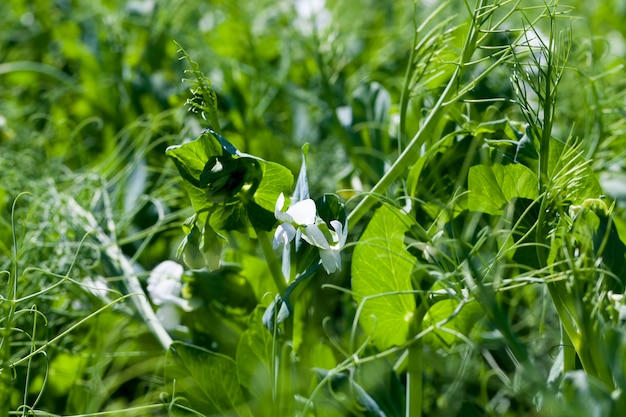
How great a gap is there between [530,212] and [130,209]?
0.41m

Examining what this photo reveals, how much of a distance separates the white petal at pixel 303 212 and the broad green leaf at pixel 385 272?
0.05 meters

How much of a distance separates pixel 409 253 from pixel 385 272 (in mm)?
21

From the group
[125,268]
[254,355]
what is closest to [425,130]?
[254,355]

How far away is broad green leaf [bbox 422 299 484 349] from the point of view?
0.48 meters

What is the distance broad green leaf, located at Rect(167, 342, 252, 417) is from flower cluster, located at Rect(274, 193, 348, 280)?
94 millimetres

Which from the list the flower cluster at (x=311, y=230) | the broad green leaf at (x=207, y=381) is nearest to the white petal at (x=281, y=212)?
the flower cluster at (x=311, y=230)

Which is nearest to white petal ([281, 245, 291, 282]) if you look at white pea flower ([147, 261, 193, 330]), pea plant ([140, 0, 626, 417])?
pea plant ([140, 0, 626, 417])

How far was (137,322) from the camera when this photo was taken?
639 millimetres

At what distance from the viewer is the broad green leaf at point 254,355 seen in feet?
1.52

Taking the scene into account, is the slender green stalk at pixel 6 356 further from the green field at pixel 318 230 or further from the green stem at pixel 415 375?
the green stem at pixel 415 375

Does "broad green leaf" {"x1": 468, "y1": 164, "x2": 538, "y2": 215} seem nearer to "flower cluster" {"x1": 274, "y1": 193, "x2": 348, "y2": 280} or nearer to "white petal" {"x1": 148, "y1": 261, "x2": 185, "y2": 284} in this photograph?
"flower cluster" {"x1": 274, "y1": 193, "x2": 348, "y2": 280}

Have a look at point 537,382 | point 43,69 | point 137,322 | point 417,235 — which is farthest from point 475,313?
point 43,69

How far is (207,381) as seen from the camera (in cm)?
47

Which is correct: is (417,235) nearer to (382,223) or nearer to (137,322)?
(382,223)
